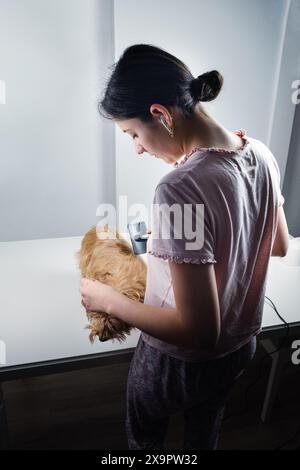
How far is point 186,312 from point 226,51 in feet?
3.99

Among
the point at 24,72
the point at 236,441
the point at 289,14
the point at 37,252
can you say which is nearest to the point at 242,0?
the point at 289,14

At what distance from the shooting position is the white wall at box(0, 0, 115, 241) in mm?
1301

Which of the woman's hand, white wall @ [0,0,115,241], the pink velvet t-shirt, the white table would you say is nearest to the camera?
the pink velvet t-shirt

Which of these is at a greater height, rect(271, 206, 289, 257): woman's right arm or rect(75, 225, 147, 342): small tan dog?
rect(271, 206, 289, 257): woman's right arm

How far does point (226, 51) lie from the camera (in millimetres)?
1412

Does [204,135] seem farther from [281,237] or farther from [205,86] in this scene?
[281,237]

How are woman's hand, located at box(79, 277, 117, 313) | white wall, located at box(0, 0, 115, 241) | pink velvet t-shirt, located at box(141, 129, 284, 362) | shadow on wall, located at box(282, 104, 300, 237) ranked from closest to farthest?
pink velvet t-shirt, located at box(141, 129, 284, 362) < woman's hand, located at box(79, 277, 117, 313) < white wall, located at box(0, 0, 115, 241) < shadow on wall, located at box(282, 104, 300, 237)

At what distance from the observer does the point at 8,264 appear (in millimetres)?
1356

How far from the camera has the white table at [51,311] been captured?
917 millimetres

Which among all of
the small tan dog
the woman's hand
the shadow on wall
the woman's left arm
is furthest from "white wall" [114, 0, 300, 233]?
the woman's left arm

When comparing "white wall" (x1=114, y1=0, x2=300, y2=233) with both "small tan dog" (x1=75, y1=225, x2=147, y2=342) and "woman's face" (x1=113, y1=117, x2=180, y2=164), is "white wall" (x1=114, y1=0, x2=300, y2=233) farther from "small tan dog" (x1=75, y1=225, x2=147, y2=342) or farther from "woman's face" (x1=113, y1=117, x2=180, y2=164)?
"woman's face" (x1=113, y1=117, x2=180, y2=164)

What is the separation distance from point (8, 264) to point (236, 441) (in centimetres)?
114

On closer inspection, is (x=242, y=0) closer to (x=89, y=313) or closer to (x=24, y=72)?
(x=24, y=72)

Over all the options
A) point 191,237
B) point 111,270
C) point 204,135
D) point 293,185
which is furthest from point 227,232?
point 293,185
